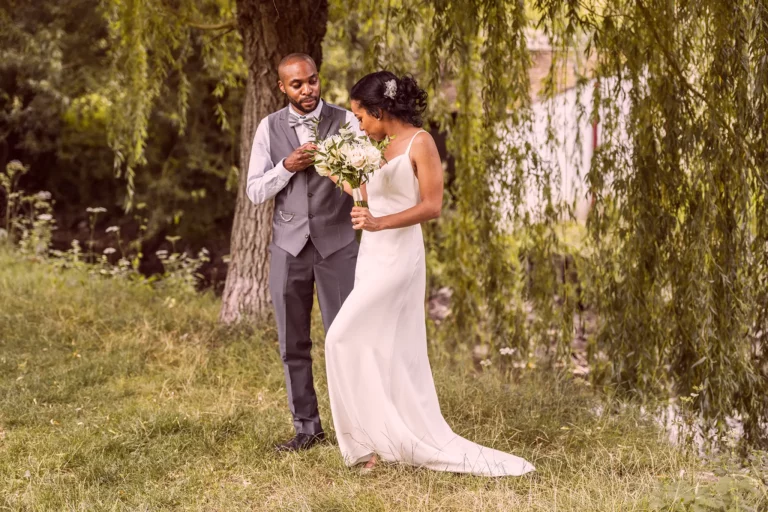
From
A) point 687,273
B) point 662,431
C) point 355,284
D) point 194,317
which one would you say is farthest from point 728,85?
point 194,317

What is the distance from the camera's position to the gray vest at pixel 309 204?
3.90m

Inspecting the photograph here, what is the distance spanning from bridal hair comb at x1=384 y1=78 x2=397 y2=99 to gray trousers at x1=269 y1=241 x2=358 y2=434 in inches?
31.7

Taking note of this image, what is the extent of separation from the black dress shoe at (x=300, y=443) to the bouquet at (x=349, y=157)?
129cm

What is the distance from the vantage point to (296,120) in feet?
13.0

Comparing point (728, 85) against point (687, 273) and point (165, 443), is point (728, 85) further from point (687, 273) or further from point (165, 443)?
point (165, 443)

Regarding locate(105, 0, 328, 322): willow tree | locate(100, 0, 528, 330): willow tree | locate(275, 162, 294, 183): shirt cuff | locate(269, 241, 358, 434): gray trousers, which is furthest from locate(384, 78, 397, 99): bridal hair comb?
locate(105, 0, 328, 322): willow tree

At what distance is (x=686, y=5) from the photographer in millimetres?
4438

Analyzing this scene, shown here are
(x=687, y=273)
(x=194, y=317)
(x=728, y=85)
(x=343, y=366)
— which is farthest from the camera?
(x=194, y=317)

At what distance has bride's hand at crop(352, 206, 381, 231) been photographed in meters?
3.47

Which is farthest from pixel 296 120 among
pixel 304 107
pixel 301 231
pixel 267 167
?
pixel 301 231

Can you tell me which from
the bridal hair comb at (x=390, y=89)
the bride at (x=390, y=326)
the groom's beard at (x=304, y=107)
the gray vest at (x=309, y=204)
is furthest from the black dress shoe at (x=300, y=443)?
the bridal hair comb at (x=390, y=89)

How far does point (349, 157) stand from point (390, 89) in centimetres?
37

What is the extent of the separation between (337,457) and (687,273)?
2.26m

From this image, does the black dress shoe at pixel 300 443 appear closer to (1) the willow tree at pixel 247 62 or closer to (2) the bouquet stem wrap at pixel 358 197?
(2) the bouquet stem wrap at pixel 358 197
